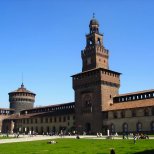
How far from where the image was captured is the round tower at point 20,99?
351 ft

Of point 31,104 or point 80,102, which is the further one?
point 31,104

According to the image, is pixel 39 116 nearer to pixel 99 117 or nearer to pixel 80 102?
pixel 80 102

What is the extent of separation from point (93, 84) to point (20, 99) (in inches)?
1716

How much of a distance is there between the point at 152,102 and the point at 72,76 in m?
23.4

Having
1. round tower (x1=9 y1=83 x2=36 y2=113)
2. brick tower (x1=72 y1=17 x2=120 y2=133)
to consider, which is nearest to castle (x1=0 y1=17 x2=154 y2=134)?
brick tower (x1=72 y1=17 x2=120 y2=133)

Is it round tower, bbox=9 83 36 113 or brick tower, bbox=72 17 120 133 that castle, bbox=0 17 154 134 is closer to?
brick tower, bbox=72 17 120 133

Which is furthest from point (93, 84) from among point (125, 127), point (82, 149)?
point (82, 149)

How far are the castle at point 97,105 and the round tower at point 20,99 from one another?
1758 cm

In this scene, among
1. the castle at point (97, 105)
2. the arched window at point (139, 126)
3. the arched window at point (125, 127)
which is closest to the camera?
the arched window at point (139, 126)

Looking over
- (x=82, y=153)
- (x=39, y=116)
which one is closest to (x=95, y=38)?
(x=39, y=116)

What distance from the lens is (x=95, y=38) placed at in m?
76.7

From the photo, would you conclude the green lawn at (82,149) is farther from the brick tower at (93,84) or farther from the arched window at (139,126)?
the brick tower at (93,84)

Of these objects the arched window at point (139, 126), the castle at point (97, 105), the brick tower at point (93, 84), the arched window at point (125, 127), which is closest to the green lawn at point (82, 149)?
the arched window at point (139, 126)

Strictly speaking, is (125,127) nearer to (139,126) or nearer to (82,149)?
(139,126)
